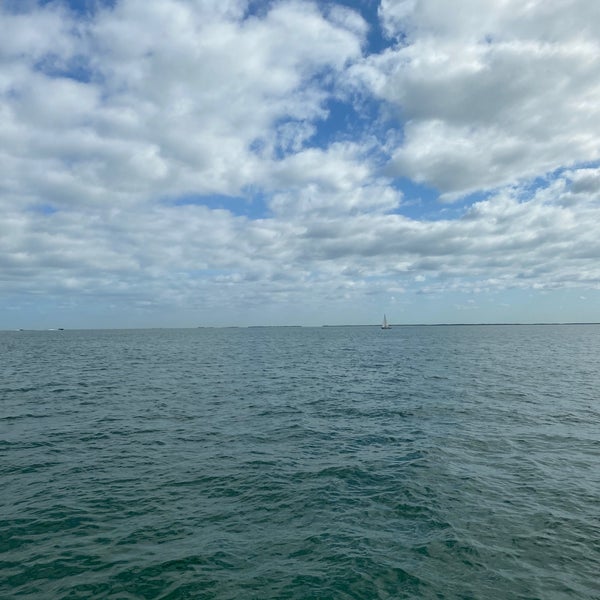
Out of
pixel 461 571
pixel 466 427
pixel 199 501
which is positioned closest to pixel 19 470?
pixel 199 501

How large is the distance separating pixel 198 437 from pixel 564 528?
21858mm

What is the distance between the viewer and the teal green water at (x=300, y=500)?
13.3 meters

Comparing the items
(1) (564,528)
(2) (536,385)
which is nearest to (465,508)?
(1) (564,528)

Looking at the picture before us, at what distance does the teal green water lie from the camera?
13.3 meters

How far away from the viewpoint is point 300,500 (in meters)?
18.9

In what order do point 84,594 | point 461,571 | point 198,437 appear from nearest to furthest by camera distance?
point 84,594
point 461,571
point 198,437

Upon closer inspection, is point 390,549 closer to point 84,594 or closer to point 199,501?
point 199,501

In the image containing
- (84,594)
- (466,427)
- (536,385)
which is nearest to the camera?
(84,594)

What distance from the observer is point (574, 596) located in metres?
12.5

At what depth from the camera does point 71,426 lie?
3212cm

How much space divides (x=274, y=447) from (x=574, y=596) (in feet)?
57.1

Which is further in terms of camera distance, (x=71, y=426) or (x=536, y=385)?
(x=536, y=385)

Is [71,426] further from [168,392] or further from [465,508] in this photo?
[465,508]

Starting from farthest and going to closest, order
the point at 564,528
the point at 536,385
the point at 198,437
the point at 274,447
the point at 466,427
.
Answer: the point at 536,385
the point at 466,427
the point at 198,437
the point at 274,447
the point at 564,528
